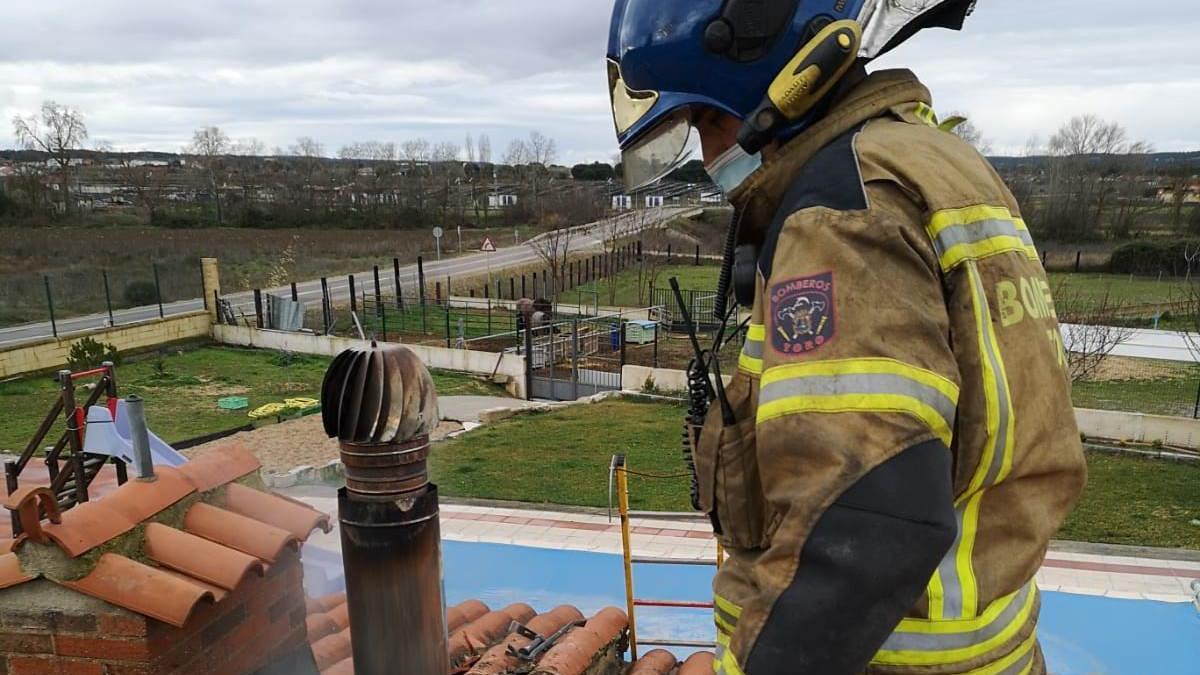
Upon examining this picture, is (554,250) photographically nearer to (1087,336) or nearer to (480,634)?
(1087,336)

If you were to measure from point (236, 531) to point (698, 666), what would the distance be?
2411 millimetres

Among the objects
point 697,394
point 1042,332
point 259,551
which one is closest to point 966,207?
point 1042,332

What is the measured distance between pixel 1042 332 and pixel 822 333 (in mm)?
450

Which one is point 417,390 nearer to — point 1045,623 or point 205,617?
point 205,617

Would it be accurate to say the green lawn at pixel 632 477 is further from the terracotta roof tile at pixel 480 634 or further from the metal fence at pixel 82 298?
the metal fence at pixel 82 298

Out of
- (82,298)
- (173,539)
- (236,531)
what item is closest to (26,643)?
(173,539)

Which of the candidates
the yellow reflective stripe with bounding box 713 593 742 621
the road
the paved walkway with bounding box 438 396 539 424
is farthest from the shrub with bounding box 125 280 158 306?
the yellow reflective stripe with bounding box 713 593 742 621

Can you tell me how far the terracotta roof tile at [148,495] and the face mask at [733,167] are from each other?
1.72 meters

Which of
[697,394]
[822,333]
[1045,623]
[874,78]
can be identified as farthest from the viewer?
[1045,623]

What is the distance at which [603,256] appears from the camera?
46344mm

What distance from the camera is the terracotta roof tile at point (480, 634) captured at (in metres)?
3.67

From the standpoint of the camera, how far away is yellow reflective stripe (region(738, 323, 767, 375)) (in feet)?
4.25

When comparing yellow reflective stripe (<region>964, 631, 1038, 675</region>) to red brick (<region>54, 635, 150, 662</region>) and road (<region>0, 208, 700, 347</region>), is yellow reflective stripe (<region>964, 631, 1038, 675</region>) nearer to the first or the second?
red brick (<region>54, 635, 150, 662</region>)

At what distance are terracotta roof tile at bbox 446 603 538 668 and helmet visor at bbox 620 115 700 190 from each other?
2.55 metres
